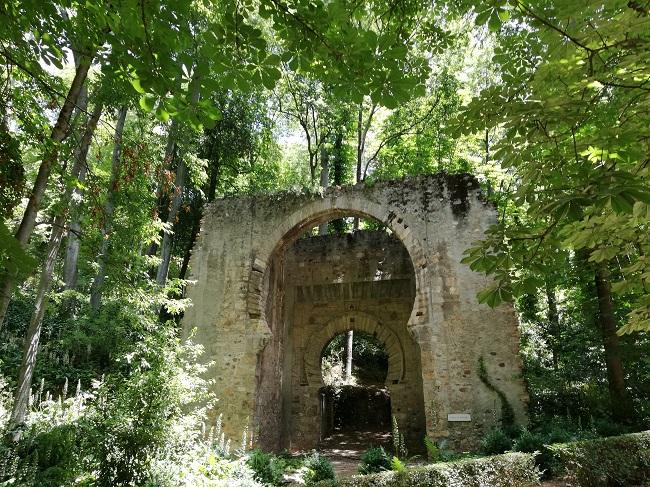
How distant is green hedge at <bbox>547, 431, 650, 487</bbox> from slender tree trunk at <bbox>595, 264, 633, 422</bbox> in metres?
2.48

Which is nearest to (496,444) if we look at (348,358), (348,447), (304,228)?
(304,228)

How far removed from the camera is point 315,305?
13.8 metres

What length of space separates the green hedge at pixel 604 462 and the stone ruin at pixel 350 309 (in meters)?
2.15

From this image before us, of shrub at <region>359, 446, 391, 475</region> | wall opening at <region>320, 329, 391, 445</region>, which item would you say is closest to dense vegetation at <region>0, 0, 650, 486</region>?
shrub at <region>359, 446, 391, 475</region>

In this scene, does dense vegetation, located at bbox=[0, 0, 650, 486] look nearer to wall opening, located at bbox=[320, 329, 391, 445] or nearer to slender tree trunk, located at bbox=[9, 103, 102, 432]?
slender tree trunk, located at bbox=[9, 103, 102, 432]

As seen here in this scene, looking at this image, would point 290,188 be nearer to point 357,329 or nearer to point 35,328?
point 357,329

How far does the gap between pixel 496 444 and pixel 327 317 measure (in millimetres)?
6781

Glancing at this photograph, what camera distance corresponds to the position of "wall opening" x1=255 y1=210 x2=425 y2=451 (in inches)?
479

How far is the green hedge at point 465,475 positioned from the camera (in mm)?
5027

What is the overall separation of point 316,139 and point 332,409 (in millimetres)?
10501

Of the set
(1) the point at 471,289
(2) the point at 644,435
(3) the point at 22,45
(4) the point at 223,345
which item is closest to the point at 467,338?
(1) the point at 471,289

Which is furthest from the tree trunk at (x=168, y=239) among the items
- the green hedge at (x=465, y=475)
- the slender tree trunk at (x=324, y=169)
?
the green hedge at (x=465, y=475)

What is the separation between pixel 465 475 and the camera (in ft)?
17.8

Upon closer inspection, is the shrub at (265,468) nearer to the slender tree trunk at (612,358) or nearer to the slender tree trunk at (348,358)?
the slender tree trunk at (612,358)
